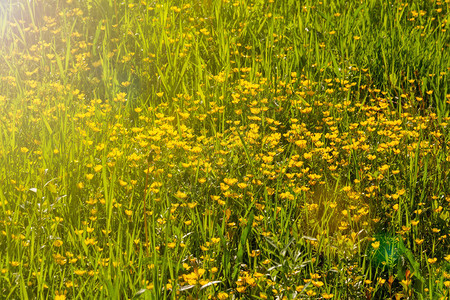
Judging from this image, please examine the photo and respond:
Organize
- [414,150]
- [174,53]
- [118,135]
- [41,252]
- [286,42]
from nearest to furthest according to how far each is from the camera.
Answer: [41,252] < [414,150] < [118,135] < [174,53] < [286,42]

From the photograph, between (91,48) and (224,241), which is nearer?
(224,241)

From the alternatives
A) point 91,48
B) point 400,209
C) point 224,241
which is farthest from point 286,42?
point 224,241

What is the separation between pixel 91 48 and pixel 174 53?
80cm

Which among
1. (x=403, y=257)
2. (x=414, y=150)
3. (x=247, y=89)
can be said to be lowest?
Answer: (x=403, y=257)

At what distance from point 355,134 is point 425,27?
5.66 feet

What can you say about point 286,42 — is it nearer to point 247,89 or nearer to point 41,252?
point 247,89

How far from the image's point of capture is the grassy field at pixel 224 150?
215 cm

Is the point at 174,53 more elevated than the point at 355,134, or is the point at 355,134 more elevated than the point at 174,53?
the point at 174,53

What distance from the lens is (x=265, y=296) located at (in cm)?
193

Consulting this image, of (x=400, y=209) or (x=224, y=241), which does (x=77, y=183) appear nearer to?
(x=224, y=241)

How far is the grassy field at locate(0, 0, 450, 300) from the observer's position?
2146 millimetres

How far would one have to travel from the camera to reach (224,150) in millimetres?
3064

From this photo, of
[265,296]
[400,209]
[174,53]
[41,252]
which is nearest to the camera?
[265,296]

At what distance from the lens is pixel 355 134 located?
3.28 m
